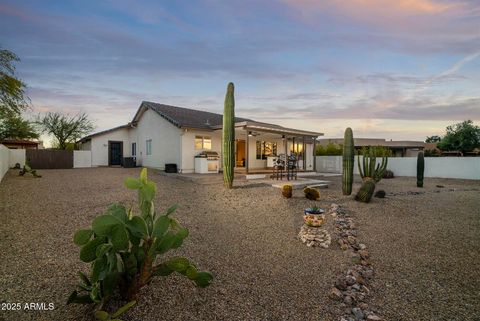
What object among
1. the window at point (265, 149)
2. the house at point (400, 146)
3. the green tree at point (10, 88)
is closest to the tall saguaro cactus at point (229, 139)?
the window at point (265, 149)

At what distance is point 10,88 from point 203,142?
9905 mm

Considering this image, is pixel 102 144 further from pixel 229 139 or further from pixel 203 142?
pixel 229 139

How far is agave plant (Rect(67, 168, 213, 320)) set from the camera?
6.93 feet

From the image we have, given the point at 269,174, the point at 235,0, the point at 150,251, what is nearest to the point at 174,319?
the point at 150,251

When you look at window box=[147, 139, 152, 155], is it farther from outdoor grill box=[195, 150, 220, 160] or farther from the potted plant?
the potted plant

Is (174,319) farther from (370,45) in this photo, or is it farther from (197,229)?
(370,45)

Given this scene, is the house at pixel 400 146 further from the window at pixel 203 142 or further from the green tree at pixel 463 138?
the window at pixel 203 142

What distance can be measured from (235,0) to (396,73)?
8.57 meters

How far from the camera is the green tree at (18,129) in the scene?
85.0ft

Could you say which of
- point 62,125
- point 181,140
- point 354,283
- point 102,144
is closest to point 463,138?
point 181,140

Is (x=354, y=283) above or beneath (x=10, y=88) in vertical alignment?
beneath

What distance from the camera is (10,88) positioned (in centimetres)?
1177

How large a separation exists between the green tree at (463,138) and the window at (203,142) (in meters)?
33.0

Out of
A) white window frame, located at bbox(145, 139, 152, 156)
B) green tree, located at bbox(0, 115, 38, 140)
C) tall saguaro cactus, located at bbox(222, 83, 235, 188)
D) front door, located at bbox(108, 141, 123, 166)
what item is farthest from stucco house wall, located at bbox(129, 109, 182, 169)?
green tree, located at bbox(0, 115, 38, 140)
